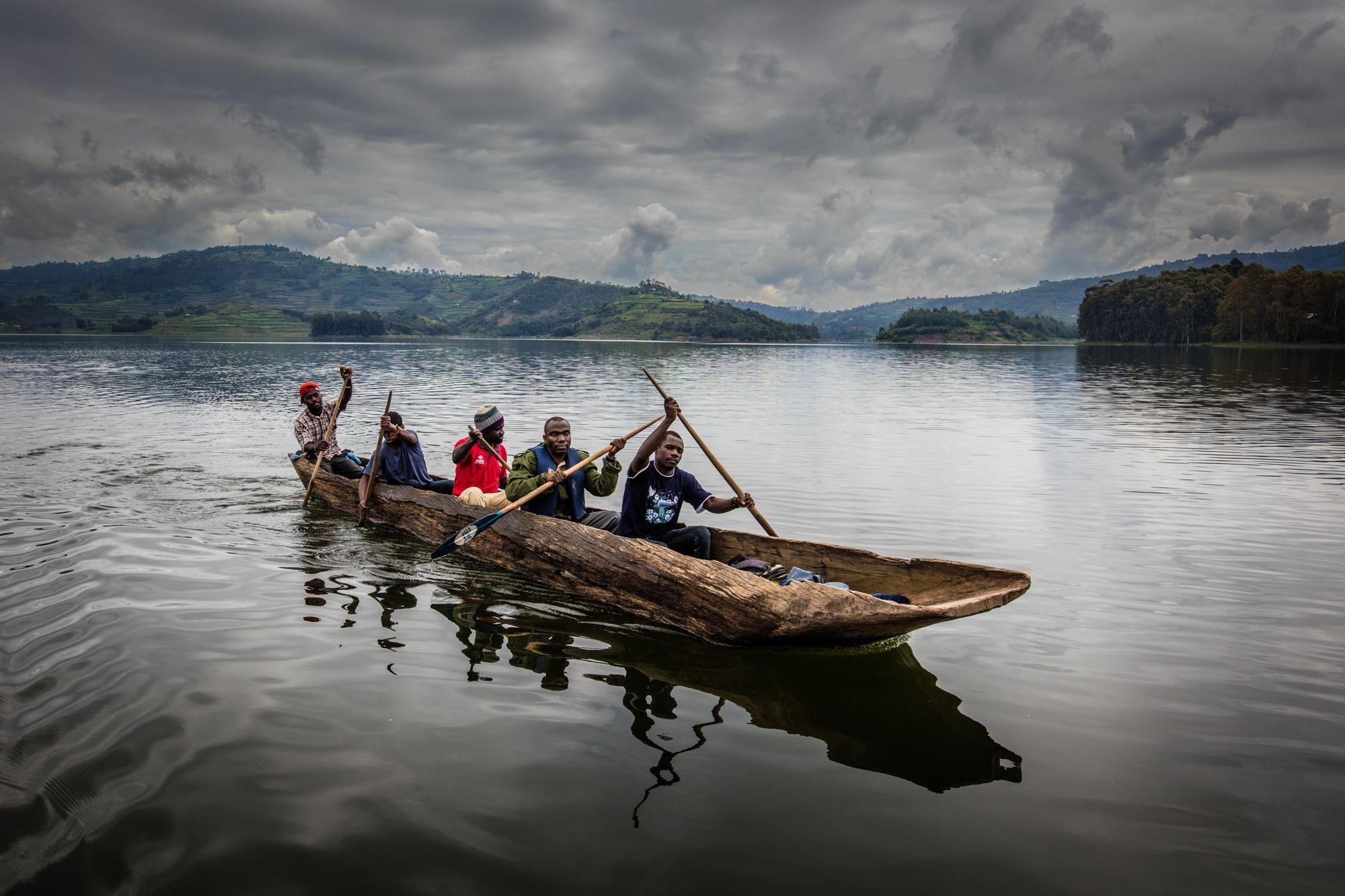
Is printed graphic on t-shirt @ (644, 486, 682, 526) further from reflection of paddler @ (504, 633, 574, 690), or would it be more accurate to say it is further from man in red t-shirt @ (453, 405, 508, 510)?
man in red t-shirt @ (453, 405, 508, 510)

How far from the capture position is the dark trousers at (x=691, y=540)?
8914 mm

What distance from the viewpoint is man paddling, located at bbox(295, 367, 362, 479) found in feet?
47.2

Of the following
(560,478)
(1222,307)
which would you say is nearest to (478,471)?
(560,478)

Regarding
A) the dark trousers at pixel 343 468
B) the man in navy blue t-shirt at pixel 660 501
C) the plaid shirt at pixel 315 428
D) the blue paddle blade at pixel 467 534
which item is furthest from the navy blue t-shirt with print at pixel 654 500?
the plaid shirt at pixel 315 428

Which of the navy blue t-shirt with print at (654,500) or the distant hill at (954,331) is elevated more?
the distant hill at (954,331)

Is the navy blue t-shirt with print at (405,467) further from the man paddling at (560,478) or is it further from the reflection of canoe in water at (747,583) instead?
the man paddling at (560,478)

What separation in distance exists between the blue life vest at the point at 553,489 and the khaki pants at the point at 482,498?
1.27m

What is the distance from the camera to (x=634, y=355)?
87.4m

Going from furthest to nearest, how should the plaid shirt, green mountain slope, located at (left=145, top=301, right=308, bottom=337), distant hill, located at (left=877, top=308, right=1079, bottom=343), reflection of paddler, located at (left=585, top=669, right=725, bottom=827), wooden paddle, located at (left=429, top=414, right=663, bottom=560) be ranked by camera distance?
distant hill, located at (left=877, top=308, right=1079, bottom=343), green mountain slope, located at (left=145, top=301, right=308, bottom=337), the plaid shirt, wooden paddle, located at (left=429, top=414, right=663, bottom=560), reflection of paddler, located at (left=585, top=669, right=725, bottom=827)

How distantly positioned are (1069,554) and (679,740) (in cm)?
755

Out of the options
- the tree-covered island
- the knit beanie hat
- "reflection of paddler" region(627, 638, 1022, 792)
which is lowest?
"reflection of paddler" region(627, 638, 1022, 792)

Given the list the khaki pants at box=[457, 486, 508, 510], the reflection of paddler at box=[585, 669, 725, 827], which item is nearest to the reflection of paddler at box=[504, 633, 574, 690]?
the reflection of paddler at box=[585, 669, 725, 827]

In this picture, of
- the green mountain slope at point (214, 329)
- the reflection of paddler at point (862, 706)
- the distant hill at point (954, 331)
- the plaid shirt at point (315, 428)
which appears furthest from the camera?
the distant hill at point (954, 331)

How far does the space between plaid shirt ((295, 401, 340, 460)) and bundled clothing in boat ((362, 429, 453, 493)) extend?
1887mm
